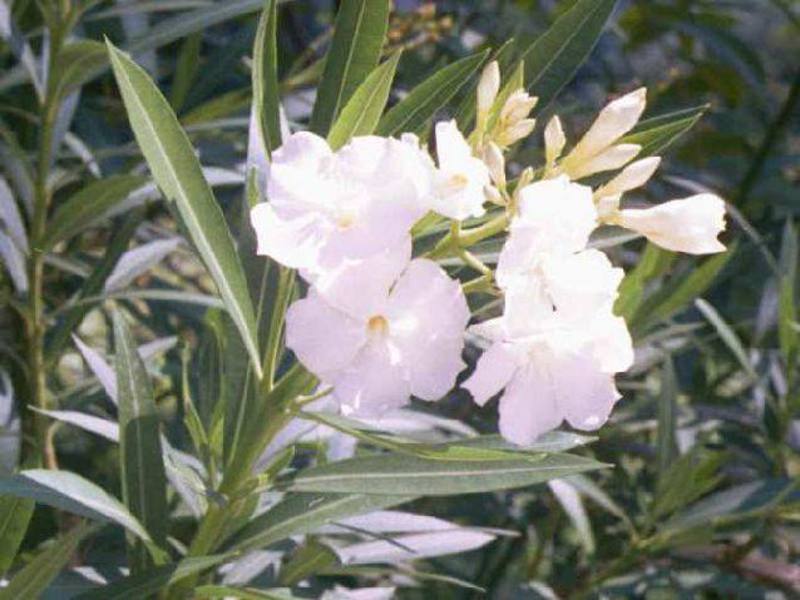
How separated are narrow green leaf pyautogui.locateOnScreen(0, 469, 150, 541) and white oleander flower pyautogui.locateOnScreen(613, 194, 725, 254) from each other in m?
0.45

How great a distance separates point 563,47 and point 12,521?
1.96ft

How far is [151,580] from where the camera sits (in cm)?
118

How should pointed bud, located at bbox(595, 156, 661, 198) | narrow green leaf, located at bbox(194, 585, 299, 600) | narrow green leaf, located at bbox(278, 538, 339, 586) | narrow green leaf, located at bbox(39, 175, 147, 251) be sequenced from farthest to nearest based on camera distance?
narrow green leaf, located at bbox(39, 175, 147, 251), narrow green leaf, located at bbox(278, 538, 339, 586), narrow green leaf, located at bbox(194, 585, 299, 600), pointed bud, located at bbox(595, 156, 661, 198)

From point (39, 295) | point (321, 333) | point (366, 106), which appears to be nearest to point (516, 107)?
point (366, 106)

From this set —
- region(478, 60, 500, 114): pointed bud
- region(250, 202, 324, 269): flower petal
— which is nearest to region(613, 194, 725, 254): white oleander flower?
region(478, 60, 500, 114): pointed bud

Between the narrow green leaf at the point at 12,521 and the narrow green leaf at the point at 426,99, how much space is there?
0.42m

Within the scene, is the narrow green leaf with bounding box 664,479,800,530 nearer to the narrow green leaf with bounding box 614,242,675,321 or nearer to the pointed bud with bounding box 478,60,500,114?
the narrow green leaf with bounding box 614,242,675,321

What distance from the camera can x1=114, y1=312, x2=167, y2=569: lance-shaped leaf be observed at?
120 centimetres

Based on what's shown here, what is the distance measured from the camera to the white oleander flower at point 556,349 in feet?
3.07

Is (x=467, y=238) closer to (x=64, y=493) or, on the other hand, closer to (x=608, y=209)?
(x=608, y=209)

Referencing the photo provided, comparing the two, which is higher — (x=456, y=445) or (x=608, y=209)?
(x=608, y=209)

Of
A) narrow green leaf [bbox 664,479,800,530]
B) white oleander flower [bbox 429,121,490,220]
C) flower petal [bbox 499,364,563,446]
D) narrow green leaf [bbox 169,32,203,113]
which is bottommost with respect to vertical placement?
narrow green leaf [bbox 664,479,800,530]

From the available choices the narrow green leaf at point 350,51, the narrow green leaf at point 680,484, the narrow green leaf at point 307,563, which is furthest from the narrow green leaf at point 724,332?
the narrow green leaf at point 350,51

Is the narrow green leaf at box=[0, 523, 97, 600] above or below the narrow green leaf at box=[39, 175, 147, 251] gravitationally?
below
